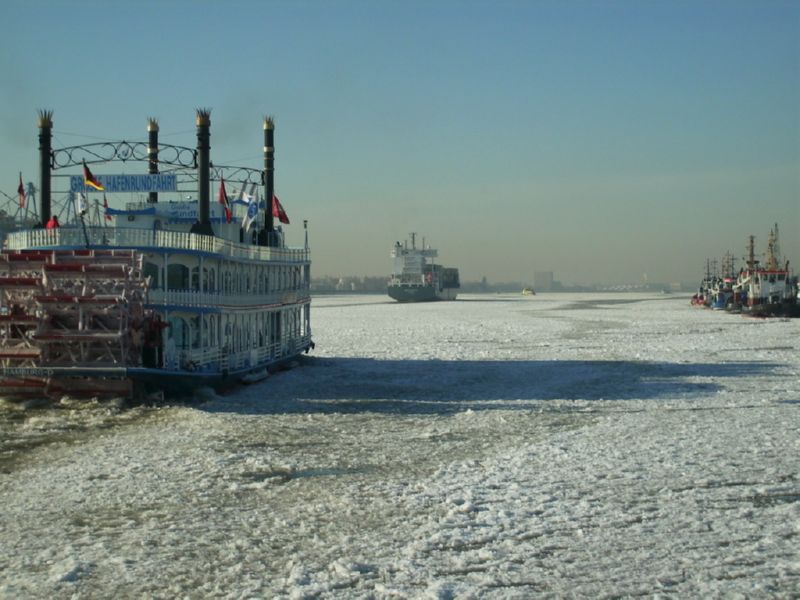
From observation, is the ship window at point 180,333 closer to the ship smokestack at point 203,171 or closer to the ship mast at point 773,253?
the ship smokestack at point 203,171

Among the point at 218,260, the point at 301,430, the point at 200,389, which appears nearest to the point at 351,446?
the point at 301,430


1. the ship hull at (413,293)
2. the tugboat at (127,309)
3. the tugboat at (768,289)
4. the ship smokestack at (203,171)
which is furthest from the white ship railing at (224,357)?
the ship hull at (413,293)

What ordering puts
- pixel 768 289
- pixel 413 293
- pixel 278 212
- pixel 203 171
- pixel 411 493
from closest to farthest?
pixel 411 493 < pixel 203 171 < pixel 278 212 < pixel 768 289 < pixel 413 293

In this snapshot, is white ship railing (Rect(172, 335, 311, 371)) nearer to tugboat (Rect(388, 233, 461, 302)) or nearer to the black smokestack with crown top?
the black smokestack with crown top

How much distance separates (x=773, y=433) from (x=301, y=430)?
27.2 ft

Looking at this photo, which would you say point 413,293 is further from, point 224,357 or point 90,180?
point 224,357

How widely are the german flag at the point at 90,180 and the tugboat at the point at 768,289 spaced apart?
169 feet

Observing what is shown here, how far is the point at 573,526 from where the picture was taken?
10547 mm

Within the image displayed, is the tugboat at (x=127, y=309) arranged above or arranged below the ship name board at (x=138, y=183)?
below

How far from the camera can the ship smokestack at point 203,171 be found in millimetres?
25125

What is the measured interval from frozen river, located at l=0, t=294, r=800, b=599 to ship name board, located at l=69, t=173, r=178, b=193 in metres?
7.15

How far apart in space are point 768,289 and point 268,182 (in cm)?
5050

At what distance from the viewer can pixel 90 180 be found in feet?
86.4

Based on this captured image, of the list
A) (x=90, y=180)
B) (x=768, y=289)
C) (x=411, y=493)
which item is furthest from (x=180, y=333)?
(x=768, y=289)
